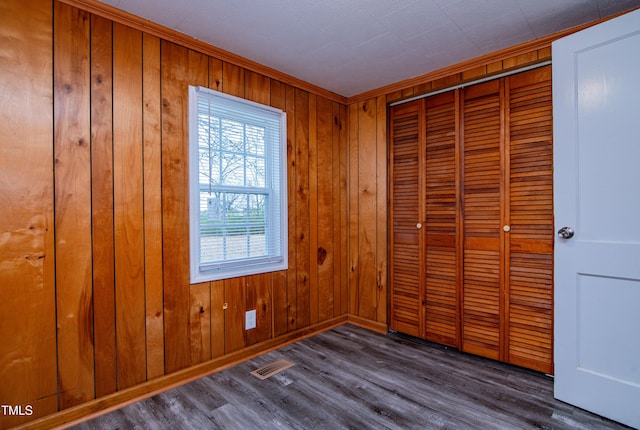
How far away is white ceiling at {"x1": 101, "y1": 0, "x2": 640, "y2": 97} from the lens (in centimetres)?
189

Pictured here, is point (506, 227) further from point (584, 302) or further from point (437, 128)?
point (437, 128)

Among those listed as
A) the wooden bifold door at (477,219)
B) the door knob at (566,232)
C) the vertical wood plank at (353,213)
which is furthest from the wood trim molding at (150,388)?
the door knob at (566,232)

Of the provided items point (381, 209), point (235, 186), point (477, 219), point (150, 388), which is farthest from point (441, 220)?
point (150, 388)

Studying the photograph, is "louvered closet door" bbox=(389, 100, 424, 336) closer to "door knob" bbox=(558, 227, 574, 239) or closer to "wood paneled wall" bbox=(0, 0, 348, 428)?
"door knob" bbox=(558, 227, 574, 239)

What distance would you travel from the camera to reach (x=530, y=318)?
232 cm

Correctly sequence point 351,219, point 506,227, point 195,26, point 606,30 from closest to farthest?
point 606,30 < point 195,26 < point 506,227 < point 351,219

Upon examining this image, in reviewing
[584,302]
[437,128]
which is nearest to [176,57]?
[437,128]

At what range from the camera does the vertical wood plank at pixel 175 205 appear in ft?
7.09

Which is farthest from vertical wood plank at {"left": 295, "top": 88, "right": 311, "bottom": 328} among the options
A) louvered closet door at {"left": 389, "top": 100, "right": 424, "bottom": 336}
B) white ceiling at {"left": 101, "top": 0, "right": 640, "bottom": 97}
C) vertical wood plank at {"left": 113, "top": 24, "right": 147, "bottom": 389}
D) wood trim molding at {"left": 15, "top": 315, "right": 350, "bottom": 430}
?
vertical wood plank at {"left": 113, "top": 24, "right": 147, "bottom": 389}

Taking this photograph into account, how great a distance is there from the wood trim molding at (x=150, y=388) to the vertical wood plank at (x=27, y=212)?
0.22ft

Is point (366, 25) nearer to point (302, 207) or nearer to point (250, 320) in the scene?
point (302, 207)

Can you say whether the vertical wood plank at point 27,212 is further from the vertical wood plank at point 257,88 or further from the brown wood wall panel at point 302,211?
the brown wood wall panel at point 302,211

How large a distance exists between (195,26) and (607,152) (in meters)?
2.53

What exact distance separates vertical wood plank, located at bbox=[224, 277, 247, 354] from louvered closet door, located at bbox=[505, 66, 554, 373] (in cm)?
198
